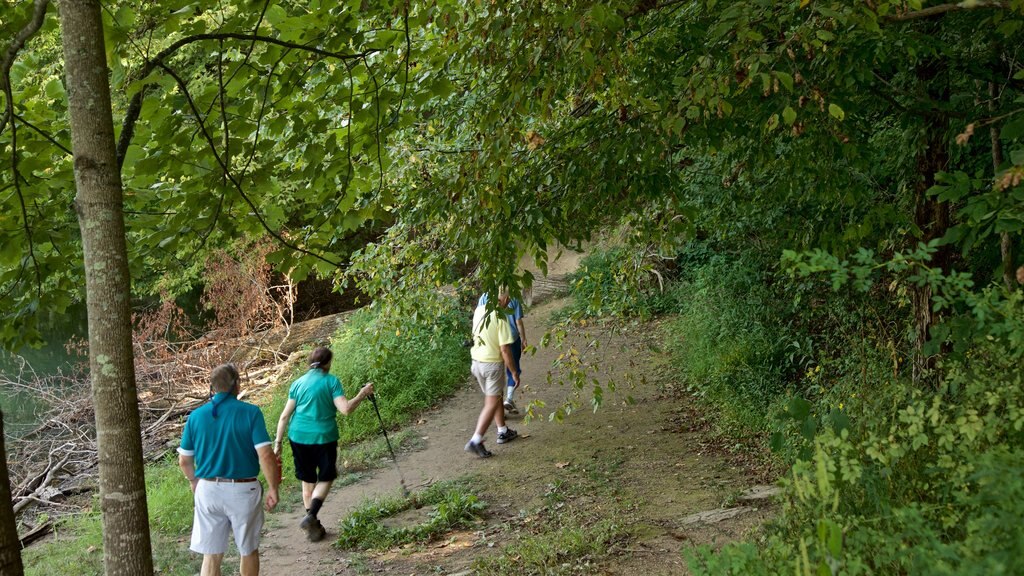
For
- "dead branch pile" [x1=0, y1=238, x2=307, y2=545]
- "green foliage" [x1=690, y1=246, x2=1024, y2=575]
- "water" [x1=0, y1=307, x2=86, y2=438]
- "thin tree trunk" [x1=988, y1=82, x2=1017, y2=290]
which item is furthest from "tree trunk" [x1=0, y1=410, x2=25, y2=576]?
"dead branch pile" [x1=0, y1=238, x2=307, y2=545]

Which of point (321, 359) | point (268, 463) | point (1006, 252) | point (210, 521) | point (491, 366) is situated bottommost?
point (210, 521)

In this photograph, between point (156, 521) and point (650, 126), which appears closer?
point (650, 126)

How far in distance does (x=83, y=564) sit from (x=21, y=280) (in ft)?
16.0

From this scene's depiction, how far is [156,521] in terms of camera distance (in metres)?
8.97

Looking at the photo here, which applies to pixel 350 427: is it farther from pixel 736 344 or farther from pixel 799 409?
pixel 799 409

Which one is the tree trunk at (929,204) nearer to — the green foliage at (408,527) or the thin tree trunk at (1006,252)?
the thin tree trunk at (1006,252)

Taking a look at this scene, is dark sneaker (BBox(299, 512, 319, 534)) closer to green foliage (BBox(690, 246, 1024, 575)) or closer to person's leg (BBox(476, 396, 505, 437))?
person's leg (BBox(476, 396, 505, 437))

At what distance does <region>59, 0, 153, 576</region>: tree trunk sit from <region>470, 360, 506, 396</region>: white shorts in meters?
6.44

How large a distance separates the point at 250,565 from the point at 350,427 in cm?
579

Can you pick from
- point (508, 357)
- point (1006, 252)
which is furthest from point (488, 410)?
point (1006, 252)

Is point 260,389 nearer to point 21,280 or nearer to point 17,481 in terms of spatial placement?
point 17,481

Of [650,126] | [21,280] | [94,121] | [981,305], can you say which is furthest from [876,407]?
[21,280]

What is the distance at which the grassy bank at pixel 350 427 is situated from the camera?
787 centimetres

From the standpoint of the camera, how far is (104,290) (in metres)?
2.81
